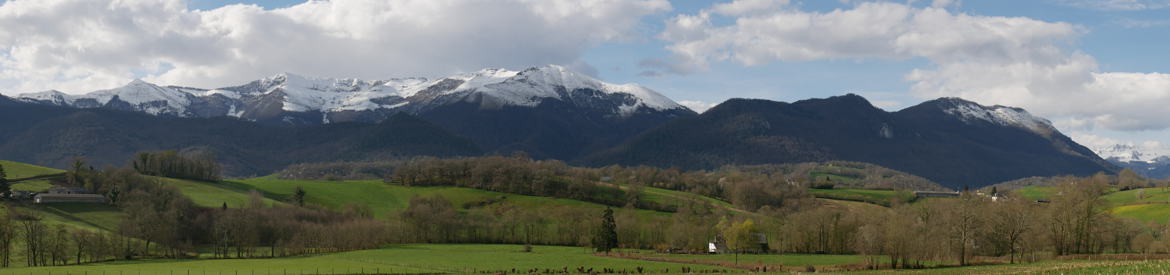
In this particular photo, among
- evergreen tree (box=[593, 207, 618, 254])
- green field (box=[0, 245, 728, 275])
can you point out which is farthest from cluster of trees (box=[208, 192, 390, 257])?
evergreen tree (box=[593, 207, 618, 254])

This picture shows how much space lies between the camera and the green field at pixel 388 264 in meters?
94.8

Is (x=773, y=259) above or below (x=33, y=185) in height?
below

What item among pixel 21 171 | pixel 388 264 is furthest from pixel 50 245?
pixel 21 171

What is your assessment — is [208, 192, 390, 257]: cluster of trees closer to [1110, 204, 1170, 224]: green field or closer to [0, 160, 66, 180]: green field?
[0, 160, 66, 180]: green field

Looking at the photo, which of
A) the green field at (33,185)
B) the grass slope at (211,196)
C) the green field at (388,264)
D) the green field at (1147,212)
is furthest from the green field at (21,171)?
the green field at (1147,212)

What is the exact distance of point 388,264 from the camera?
338 feet

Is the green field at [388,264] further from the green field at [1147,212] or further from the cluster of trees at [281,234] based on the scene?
the green field at [1147,212]

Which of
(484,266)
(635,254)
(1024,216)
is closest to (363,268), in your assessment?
(484,266)

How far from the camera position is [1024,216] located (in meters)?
107

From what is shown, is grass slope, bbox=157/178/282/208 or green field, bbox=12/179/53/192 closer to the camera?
green field, bbox=12/179/53/192

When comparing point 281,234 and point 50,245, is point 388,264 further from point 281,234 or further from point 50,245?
point 281,234

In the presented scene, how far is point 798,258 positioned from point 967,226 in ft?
73.4

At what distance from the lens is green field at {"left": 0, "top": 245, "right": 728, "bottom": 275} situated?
311ft

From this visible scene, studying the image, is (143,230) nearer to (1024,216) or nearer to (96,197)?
(96,197)
